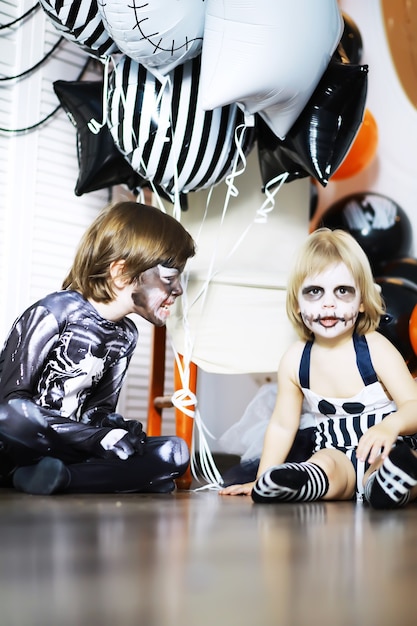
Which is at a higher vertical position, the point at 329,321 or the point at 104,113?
the point at 104,113

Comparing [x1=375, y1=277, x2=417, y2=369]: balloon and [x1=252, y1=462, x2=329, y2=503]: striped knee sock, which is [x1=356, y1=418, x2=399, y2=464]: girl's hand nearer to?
[x1=252, y1=462, x2=329, y2=503]: striped knee sock

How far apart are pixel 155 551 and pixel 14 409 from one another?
65 cm

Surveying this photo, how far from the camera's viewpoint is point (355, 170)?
2.17 metres

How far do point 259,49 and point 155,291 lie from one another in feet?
1.47

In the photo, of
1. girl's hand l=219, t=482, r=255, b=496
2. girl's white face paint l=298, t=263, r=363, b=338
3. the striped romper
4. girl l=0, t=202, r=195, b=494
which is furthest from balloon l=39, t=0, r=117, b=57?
girl's hand l=219, t=482, r=255, b=496

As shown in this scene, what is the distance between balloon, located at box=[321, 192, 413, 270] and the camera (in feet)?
6.47

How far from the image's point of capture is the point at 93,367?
1.29 meters

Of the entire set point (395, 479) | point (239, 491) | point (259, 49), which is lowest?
point (239, 491)

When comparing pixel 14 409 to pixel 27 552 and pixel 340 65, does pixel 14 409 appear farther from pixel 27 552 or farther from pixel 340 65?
pixel 340 65

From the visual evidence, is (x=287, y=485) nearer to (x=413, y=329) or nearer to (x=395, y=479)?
(x=395, y=479)

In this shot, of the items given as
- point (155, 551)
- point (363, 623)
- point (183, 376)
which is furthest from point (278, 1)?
Result: point (363, 623)

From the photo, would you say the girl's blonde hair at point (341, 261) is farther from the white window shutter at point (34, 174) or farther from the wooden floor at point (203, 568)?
the white window shutter at point (34, 174)

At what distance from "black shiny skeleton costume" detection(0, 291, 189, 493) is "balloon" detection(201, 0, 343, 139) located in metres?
0.44

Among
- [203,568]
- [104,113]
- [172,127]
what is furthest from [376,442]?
[104,113]
